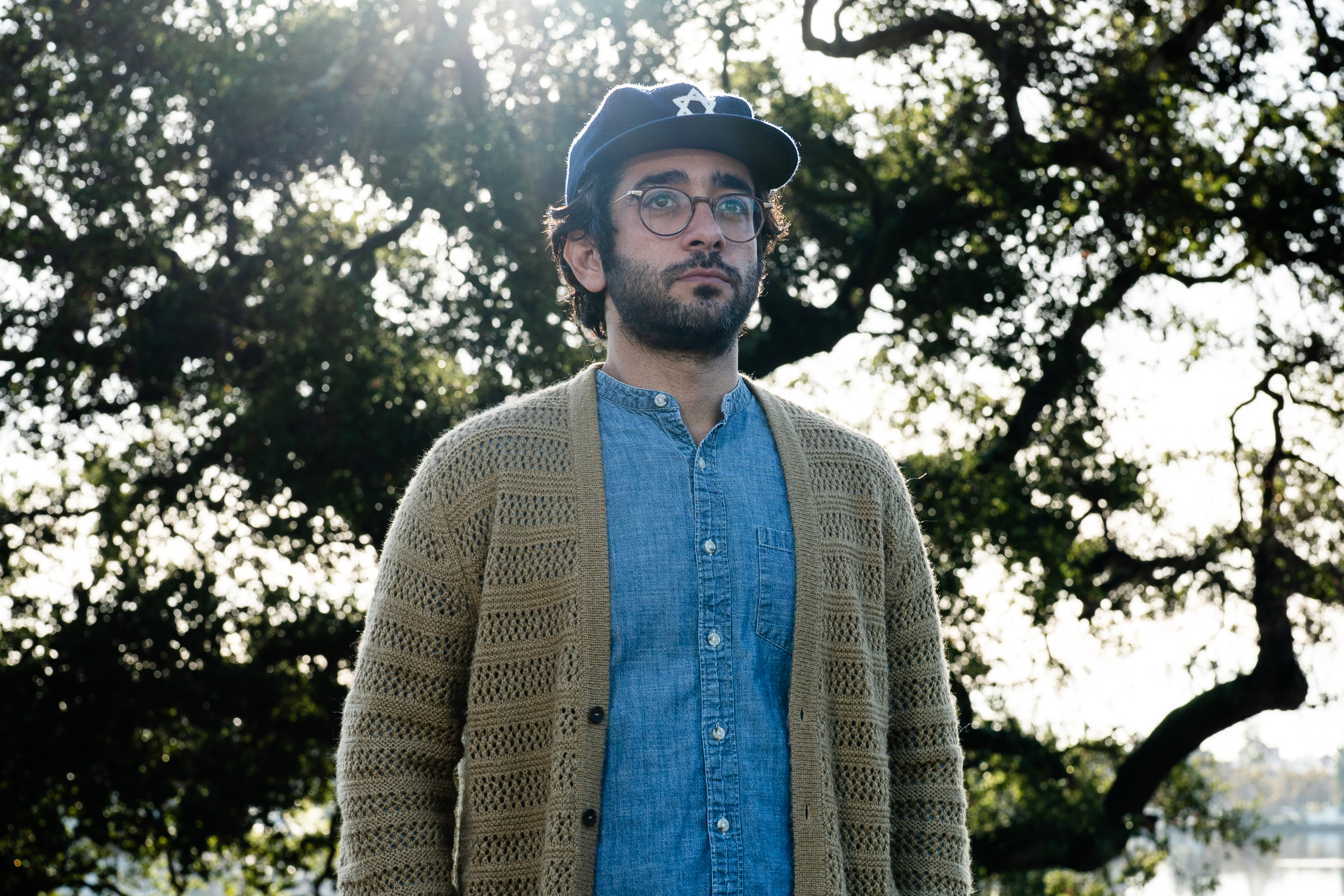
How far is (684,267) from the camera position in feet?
8.07

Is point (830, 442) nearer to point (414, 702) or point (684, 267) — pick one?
point (684, 267)

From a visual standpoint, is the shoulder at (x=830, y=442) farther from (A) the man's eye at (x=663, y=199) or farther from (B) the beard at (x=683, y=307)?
(A) the man's eye at (x=663, y=199)

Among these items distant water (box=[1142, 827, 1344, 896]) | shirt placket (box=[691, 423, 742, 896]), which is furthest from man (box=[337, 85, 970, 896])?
distant water (box=[1142, 827, 1344, 896])

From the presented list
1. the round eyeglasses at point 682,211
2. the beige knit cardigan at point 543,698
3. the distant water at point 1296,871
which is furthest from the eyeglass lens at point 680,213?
the distant water at point 1296,871

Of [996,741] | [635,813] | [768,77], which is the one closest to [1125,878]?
[996,741]

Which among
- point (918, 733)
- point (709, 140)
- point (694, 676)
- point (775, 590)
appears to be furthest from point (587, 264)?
point (918, 733)

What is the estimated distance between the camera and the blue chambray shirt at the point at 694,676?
7.13ft

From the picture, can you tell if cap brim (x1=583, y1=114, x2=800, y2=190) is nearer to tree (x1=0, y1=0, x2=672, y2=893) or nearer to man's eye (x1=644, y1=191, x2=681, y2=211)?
man's eye (x1=644, y1=191, x2=681, y2=211)

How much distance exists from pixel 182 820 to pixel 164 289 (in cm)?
518

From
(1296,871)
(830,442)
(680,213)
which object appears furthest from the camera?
(1296,871)

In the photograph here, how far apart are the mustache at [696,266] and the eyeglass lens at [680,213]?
7cm

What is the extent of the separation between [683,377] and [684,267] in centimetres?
24

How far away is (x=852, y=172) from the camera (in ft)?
36.7

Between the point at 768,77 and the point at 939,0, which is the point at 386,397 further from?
the point at 939,0
